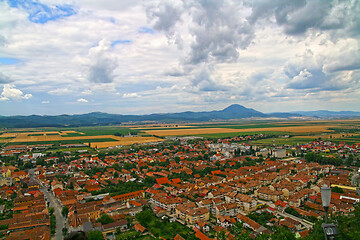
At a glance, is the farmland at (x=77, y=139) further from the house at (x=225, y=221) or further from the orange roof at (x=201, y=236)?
the orange roof at (x=201, y=236)

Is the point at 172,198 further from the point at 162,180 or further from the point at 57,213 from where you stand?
the point at 57,213

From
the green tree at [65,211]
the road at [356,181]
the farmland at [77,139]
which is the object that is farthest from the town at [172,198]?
the farmland at [77,139]

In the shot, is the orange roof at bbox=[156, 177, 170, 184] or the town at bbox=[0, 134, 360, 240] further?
the orange roof at bbox=[156, 177, 170, 184]

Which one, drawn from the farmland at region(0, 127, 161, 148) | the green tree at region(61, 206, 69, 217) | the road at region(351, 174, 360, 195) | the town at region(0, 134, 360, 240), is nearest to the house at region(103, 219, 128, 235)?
the town at region(0, 134, 360, 240)

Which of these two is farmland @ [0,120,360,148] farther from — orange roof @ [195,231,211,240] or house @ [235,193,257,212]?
orange roof @ [195,231,211,240]

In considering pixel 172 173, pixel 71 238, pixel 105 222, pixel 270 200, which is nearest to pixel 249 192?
pixel 270 200

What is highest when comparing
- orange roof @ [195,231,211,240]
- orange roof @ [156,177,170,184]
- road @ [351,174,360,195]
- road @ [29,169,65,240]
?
orange roof @ [156,177,170,184]

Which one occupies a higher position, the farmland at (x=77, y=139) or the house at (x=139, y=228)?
the farmland at (x=77, y=139)

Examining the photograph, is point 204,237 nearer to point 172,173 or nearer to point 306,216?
point 306,216

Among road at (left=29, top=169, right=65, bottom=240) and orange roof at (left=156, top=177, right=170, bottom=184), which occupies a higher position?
orange roof at (left=156, top=177, right=170, bottom=184)
